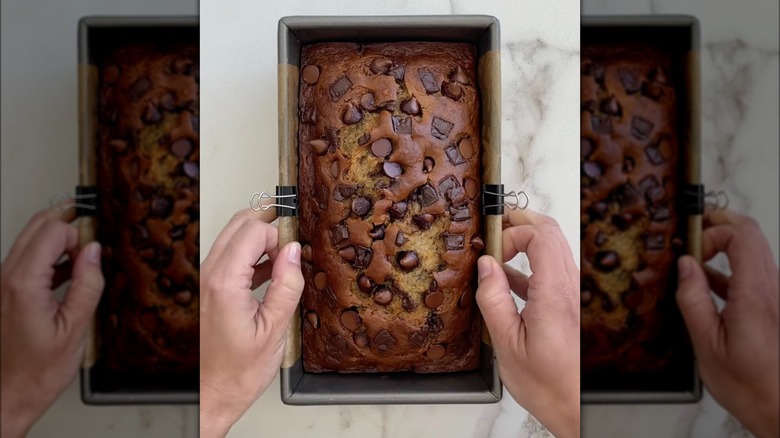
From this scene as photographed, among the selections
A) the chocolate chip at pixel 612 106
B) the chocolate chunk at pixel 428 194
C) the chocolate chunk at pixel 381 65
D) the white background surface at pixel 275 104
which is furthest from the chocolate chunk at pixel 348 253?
the chocolate chip at pixel 612 106

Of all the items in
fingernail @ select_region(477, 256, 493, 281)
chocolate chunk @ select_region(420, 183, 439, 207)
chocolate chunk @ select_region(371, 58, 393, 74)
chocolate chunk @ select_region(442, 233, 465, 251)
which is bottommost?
fingernail @ select_region(477, 256, 493, 281)

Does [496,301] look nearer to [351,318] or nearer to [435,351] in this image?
[435,351]

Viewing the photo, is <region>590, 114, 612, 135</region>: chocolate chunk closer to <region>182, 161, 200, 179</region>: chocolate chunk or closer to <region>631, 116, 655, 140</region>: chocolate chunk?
<region>631, 116, 655, 140</region>: chocolate chunk

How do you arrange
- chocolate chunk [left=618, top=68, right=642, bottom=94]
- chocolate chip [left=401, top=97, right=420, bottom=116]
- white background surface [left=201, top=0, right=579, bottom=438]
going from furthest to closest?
white background surface [left=201, top=0, right=579, bottom=438], chocolate chip [left=401, top=97, right=420, bottom=116], chocolate chunk [left=618, top=68, right=642, bottom=94]

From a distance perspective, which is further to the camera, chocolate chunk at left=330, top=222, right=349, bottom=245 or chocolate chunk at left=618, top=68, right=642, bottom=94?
chocolate chunk at left=330, top=222, right=349, bottom=245

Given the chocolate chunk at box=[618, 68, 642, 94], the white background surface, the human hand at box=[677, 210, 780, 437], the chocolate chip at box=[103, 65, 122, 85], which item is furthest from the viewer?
the white background surface

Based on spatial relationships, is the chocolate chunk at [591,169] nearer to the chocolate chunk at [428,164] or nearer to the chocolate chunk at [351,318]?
the chocolate chunk at [428,164]

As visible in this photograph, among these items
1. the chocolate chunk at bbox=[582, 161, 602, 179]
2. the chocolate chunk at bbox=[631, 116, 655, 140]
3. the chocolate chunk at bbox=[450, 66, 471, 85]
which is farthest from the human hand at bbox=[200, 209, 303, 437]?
the chocolate chunk at bbox=[631, 116, 655, 140]

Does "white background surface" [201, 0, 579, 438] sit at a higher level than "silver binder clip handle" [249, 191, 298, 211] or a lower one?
higher

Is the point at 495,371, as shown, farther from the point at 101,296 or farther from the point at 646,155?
the point at 101,296
